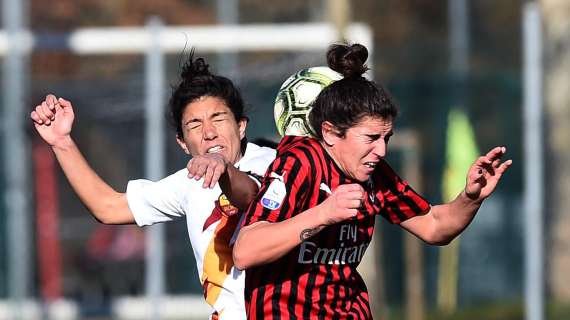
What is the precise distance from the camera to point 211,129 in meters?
4.80

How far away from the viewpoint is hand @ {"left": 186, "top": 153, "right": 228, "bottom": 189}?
3.94 meters

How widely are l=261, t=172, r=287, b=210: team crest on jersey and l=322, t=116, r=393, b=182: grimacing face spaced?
245mm

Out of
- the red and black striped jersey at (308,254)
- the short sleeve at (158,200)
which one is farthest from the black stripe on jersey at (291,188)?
the short sleeve at (158,200)

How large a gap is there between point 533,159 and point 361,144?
3.70 metres

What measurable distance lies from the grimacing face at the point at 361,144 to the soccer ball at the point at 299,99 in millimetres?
205

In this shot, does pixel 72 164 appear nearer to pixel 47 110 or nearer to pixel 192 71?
pixel 47 110

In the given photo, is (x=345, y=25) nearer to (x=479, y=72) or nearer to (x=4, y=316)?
(x=479, y=72)

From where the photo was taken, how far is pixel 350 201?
389 centimetres

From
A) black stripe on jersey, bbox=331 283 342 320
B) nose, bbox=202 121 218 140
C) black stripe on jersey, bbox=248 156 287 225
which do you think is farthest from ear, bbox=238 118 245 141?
black stripe on jersey, bbox=331 283 342 320

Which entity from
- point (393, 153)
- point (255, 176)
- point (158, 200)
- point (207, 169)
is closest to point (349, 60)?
point (255, 176)

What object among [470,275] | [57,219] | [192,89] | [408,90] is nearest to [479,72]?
[408,90]

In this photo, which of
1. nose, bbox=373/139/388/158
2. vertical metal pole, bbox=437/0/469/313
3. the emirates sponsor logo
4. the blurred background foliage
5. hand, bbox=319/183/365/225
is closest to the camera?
hand, bbox=319/183/365/225

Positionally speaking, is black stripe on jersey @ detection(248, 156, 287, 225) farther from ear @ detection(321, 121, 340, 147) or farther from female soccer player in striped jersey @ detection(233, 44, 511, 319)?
ear @ detection(321, 121, 340, 147)

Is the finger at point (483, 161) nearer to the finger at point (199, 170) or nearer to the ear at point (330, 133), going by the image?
the ear at point (330, 133)
